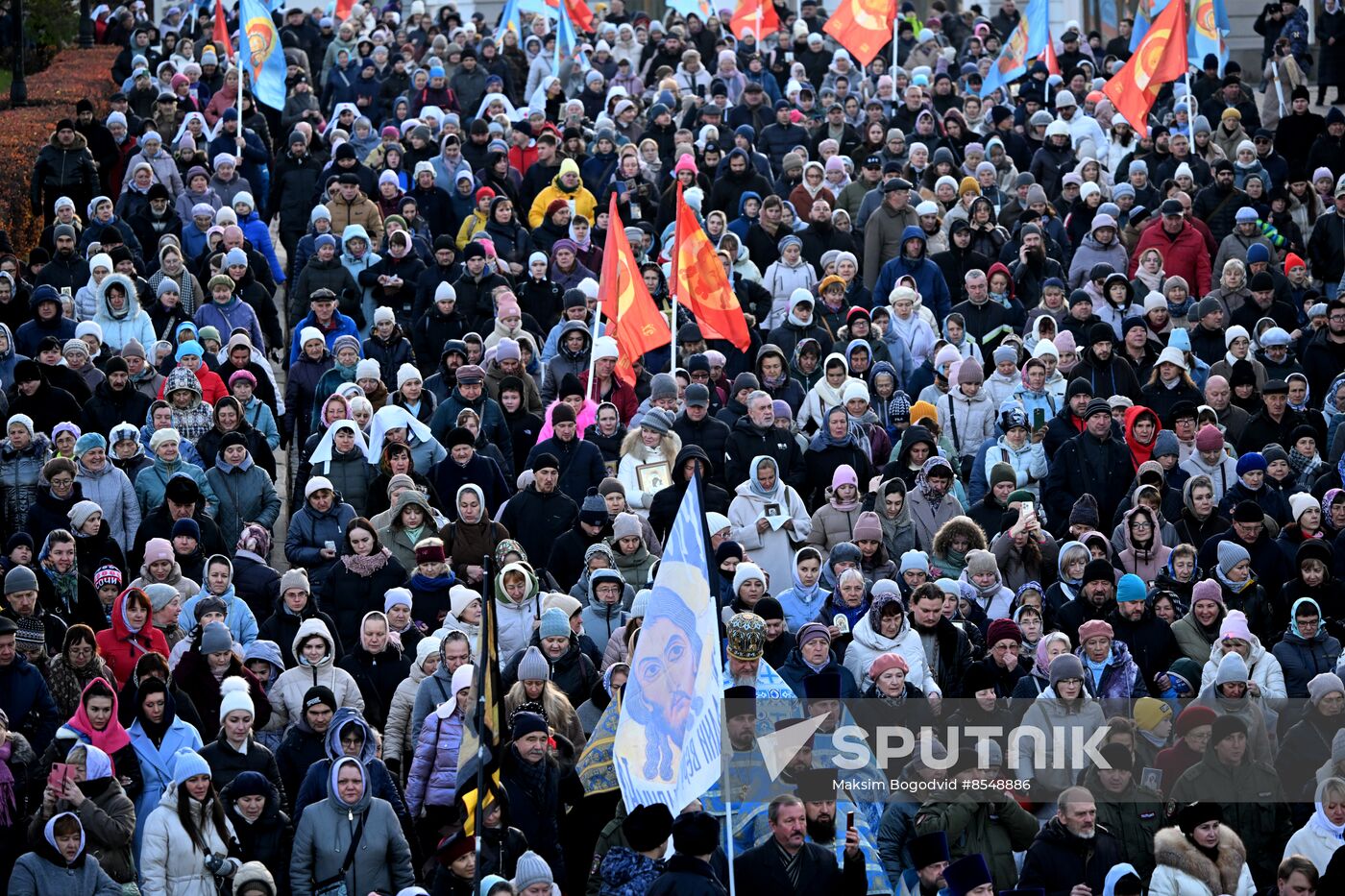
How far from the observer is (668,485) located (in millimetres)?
15477

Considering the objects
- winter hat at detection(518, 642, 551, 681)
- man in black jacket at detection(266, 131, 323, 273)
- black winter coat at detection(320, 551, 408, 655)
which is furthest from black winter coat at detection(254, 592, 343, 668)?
man in black jacket at detection(266, 131, 323, 273)

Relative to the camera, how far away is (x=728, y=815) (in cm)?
990

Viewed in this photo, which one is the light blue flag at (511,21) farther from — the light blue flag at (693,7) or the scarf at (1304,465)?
the scarf at (1304,465)

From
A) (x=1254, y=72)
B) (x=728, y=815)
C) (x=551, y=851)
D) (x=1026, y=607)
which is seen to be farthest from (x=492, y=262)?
(x=1254, y=72)

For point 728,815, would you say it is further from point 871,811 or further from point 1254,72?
point 1254,72

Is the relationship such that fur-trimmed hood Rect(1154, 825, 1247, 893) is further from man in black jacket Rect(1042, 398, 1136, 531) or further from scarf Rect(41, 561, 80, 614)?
scarf Rect(41, 561, 80, 614)

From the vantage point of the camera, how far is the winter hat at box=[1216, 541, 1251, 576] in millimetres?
14297

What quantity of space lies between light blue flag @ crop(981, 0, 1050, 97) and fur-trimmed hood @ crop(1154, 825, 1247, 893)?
16062 mm

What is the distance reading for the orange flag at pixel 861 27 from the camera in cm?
2509

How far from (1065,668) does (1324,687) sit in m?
1.50

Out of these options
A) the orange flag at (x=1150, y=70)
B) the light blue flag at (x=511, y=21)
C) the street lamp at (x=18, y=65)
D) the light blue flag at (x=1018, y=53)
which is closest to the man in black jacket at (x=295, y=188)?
the street lamp at (x=18, y=65)

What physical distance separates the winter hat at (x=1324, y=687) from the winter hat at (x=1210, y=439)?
3.26 meters

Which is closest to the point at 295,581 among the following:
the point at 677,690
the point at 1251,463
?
the point at 677,690

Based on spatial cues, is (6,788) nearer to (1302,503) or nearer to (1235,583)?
(1235,583)
